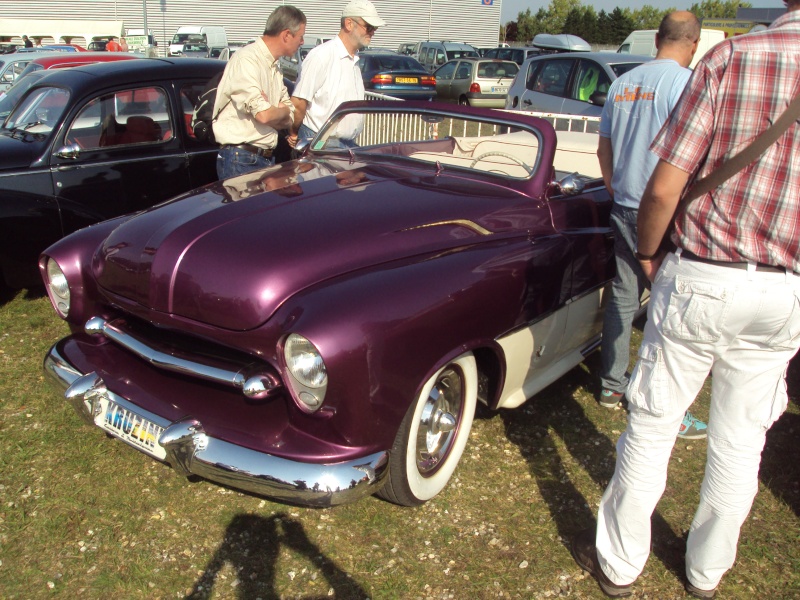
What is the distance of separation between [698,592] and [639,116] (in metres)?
2.15

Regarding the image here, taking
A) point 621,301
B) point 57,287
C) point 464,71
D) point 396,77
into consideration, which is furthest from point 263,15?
point 621,301

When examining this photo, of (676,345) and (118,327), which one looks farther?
(118,327)

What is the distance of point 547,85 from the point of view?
34.5 feet

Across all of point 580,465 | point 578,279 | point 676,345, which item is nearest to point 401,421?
point 676,345

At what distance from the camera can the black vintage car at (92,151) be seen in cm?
494

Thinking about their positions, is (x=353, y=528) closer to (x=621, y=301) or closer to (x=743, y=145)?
(x=621, y=301)

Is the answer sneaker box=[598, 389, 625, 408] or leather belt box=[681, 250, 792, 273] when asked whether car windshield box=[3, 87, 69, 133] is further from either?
leather belt box=[681, 250, 792, 273]

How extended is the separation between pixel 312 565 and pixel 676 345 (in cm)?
156

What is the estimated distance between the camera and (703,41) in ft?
41.0

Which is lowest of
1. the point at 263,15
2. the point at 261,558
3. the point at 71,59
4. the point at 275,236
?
the point at 261,558

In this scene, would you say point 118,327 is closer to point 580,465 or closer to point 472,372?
point 472,372

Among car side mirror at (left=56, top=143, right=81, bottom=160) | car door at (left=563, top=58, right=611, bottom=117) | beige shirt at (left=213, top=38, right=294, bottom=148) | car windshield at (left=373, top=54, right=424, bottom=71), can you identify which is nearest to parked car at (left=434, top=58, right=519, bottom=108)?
car windshield at (left=373, top=54, right=424, bottom=71)

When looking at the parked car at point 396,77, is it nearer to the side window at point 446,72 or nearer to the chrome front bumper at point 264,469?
the side window at point 446,72

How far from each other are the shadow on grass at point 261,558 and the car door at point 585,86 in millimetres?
8022
